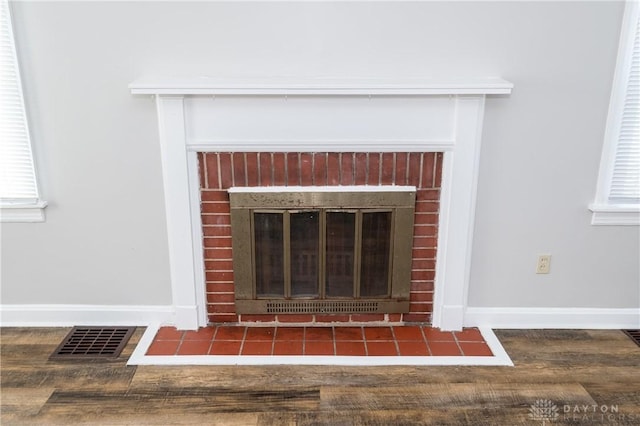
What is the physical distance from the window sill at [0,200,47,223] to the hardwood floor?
2.00 ft

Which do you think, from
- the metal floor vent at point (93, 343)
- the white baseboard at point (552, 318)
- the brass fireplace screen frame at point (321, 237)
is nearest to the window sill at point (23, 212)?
the metal floor vent at point (93, 343)

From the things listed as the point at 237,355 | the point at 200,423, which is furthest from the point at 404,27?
the point at 200,423

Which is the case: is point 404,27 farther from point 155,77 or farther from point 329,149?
point 155,77

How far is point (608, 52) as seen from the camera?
7.93ft

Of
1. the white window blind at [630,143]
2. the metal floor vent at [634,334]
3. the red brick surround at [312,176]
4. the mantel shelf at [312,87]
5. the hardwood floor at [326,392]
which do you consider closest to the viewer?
the hardwood floor at [326,392]

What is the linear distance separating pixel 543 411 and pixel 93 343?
80.8 inches

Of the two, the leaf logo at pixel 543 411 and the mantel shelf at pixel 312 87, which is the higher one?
the mantel shelf at pixel 312 87

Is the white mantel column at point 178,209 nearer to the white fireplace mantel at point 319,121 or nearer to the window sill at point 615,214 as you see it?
the white fireplace mantel at point 319,121

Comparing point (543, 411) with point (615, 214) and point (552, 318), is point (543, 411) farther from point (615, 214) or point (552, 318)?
point (615, 214)

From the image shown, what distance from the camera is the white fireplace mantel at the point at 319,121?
2.35 m

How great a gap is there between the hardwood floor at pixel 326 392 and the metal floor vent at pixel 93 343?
50mm

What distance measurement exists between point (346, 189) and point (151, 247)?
1.00 metres

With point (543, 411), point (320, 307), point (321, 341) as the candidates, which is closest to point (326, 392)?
point (321, 341)

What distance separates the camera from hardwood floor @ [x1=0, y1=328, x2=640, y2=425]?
2189mm
